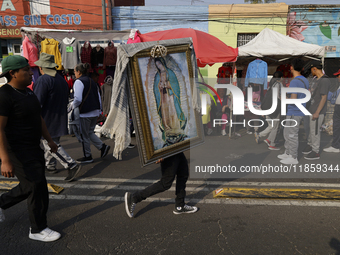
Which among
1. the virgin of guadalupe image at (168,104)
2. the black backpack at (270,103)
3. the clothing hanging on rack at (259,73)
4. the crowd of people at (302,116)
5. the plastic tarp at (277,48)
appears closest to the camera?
the virgin of guadalupe image at (168,104)

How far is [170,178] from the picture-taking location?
3.46 m

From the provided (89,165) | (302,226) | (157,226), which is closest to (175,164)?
(157,226)

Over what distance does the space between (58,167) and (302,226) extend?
4.62 meters

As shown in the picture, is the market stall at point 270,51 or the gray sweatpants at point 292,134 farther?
the market stall at point 270,51

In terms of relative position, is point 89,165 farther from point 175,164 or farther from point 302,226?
point 302,226

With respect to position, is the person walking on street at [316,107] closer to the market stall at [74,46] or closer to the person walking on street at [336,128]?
the person walking on street at [336,128]

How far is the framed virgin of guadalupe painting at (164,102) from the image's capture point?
3.06m

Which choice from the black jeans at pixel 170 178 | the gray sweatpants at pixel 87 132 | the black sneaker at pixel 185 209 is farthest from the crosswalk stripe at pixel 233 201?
the gray sweatpants at pixel 87 132

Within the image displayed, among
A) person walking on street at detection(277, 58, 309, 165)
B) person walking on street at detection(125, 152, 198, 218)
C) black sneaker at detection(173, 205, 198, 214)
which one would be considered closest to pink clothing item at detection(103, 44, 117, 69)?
person walking on street at detection(277, 58, 309, 165)

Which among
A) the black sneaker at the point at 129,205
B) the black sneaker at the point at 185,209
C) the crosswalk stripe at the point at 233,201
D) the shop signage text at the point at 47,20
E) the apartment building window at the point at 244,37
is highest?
the shop signage text at the point at 47,20

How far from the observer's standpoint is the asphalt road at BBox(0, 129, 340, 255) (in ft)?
9.65

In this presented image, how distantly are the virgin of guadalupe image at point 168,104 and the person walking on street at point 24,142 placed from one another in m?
1.41

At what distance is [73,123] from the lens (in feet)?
19.1

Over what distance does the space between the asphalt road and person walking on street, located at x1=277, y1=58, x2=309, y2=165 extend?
97 centimetres
